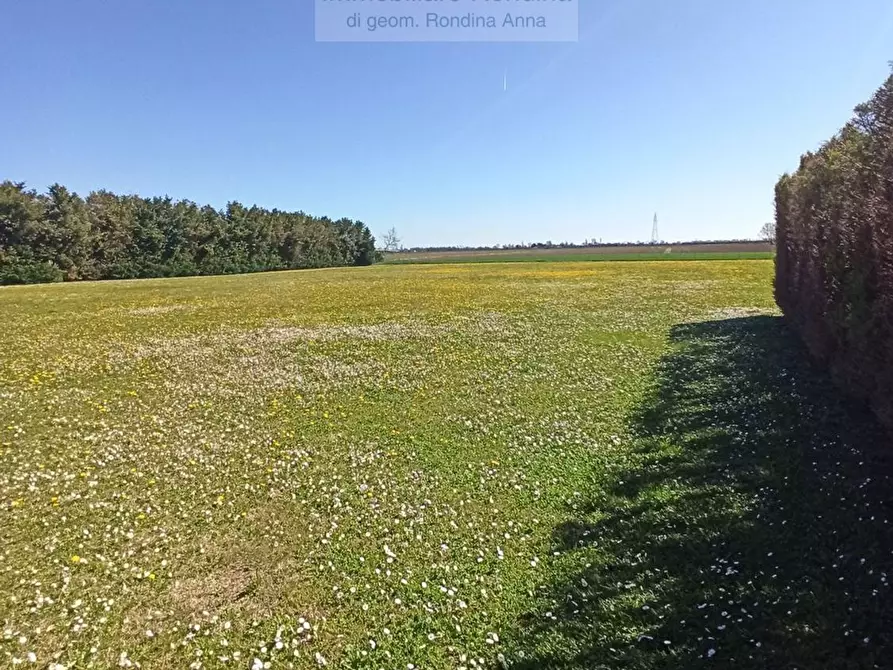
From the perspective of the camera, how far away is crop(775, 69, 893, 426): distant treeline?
7.07m

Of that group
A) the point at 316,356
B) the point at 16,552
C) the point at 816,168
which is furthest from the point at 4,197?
the point at 816,168

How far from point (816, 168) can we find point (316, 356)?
16.1 meters

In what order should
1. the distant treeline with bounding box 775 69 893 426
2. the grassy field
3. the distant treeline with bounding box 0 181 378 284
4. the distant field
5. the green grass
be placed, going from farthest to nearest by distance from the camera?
1. the distant field
2. the green grass
3. the distant treeline with bounding box 0 181 378 284
4. the distant treeline with bounding box 775 69 893 426
5. the grassy field

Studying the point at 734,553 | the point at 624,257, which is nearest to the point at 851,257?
the point at 734,553

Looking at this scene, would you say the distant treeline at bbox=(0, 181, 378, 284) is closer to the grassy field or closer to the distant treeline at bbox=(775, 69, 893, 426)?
the grassy field

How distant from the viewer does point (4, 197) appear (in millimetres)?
50562

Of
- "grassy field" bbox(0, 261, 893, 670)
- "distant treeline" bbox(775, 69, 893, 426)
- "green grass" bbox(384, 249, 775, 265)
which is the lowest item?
"grassy field" bbox(0, 261, 893, 670)

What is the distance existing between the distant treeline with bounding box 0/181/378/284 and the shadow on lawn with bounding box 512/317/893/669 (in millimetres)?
64012

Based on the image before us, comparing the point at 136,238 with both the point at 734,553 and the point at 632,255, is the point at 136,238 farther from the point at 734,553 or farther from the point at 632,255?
the point at 632,255

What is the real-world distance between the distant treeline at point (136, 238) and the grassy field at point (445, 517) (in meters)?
50.4

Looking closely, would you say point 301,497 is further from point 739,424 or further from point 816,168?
point 816,168

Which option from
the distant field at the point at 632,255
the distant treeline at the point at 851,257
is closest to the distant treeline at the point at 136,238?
the distant field at the point at 632,255

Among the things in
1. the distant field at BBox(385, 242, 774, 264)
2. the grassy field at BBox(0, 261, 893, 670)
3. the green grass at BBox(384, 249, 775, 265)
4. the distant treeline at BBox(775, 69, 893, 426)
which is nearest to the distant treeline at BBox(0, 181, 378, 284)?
the green grass at BBox(384, 249, 775, 265)

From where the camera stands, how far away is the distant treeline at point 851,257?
23.2 feet
